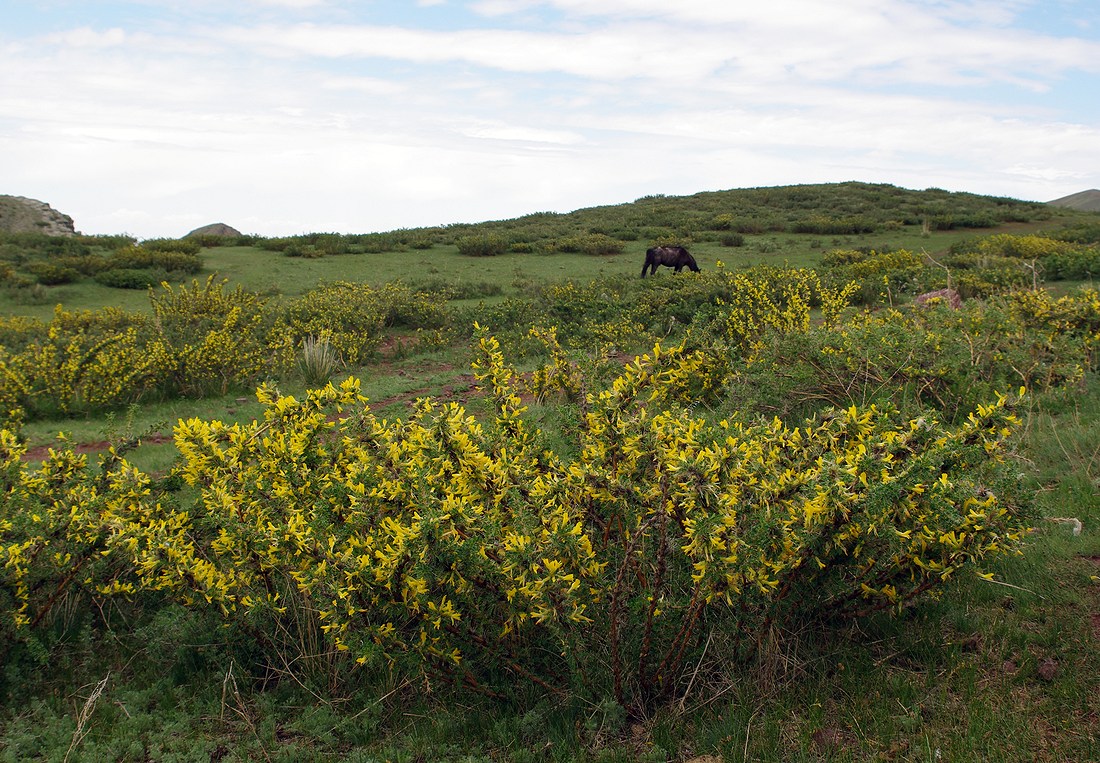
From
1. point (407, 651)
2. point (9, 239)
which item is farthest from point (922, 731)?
point (9, 239)

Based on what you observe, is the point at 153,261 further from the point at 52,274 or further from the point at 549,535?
the point at 549,535

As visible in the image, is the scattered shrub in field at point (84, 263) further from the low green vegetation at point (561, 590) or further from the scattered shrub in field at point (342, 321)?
the low green vegetation at point (561, 590)

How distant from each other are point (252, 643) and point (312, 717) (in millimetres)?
725

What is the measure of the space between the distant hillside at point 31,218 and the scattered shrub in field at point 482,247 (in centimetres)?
1538

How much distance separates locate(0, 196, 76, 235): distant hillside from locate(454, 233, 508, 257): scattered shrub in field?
50.5 ft

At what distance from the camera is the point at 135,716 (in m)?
3.53

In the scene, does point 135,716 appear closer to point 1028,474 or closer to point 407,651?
point 407,651

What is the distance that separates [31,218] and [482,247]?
17.9 meters

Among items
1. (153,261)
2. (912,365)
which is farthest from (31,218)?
(912,365)

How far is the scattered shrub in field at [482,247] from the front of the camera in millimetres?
25422

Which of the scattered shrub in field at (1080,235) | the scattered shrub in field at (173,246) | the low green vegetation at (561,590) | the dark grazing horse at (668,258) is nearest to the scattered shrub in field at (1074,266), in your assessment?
the dark grazing horse at (668,258)

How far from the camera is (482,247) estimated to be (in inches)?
1004

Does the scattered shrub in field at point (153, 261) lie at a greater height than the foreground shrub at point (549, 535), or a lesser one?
greater

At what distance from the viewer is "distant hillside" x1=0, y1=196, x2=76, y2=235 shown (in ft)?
94.9
